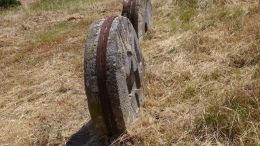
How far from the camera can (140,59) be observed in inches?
141

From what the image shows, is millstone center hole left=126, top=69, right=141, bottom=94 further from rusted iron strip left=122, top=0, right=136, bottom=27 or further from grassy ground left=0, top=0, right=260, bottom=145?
rusted iron strip left=122, top=0, right=136, bottom=27

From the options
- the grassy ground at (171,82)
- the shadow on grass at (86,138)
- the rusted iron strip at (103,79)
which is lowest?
the shadow on grass at (86,138)

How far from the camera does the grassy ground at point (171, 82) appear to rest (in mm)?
2656

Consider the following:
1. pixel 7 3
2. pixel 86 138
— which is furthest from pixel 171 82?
pixel 7 3

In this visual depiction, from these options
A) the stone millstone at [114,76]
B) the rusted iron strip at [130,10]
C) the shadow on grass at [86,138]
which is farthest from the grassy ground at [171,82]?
the rusted iron strip at [130,10]

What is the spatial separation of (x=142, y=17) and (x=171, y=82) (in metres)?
2.21

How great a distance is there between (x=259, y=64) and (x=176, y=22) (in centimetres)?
303

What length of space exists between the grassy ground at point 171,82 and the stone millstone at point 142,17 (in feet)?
0.57

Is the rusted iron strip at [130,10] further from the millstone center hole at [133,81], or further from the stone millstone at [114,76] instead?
the stone millstone at [114,76]

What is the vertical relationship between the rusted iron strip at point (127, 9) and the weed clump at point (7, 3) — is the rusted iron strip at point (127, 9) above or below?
above

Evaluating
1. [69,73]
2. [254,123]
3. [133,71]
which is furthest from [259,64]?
[69,73]

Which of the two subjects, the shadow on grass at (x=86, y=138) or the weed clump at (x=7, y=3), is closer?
the shadow on grass at (x=86, y=138)

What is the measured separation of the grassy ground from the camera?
2656 millimetres

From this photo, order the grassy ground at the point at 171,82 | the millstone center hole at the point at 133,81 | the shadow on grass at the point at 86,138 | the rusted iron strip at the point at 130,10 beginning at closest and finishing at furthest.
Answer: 1. the grassy ground at the point at 171,82
2. the shadow on grass at the point at 86,138
3. the millstone center hole at the point at 133,81
4. the rusted iron strip at the point at 130,10
